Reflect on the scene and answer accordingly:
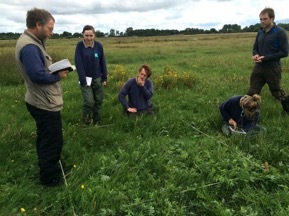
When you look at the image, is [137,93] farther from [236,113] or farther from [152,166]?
[152,166]

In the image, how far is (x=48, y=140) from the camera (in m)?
4.20

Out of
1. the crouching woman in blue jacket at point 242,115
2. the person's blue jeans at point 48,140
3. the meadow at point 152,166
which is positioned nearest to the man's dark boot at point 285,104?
the meadow at point 152,166

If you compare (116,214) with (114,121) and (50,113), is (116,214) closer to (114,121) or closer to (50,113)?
(50,113)

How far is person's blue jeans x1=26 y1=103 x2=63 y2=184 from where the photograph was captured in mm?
4145

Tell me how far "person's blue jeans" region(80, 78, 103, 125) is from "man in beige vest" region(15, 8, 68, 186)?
2.19 meters

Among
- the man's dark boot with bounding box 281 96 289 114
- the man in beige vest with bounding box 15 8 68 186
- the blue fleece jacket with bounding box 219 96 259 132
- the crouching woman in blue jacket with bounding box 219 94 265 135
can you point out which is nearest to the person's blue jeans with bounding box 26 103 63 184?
the man in beige vest with bounding box 15 8 68 186

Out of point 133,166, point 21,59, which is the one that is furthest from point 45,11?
point 133,166

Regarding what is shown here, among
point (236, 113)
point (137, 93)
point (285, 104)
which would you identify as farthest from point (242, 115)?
point (137, 93)

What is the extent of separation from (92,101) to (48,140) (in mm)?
2342

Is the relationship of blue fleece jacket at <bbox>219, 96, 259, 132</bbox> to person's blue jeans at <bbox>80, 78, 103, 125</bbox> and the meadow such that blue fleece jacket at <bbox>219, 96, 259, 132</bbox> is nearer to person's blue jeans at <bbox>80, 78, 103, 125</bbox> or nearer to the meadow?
the meadow

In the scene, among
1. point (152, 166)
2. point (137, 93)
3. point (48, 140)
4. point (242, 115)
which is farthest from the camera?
point (137, 93)

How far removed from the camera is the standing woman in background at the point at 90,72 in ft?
20.7

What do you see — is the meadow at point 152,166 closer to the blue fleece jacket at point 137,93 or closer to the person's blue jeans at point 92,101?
the person's blue jeans at point 92,101

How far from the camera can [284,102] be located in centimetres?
702
